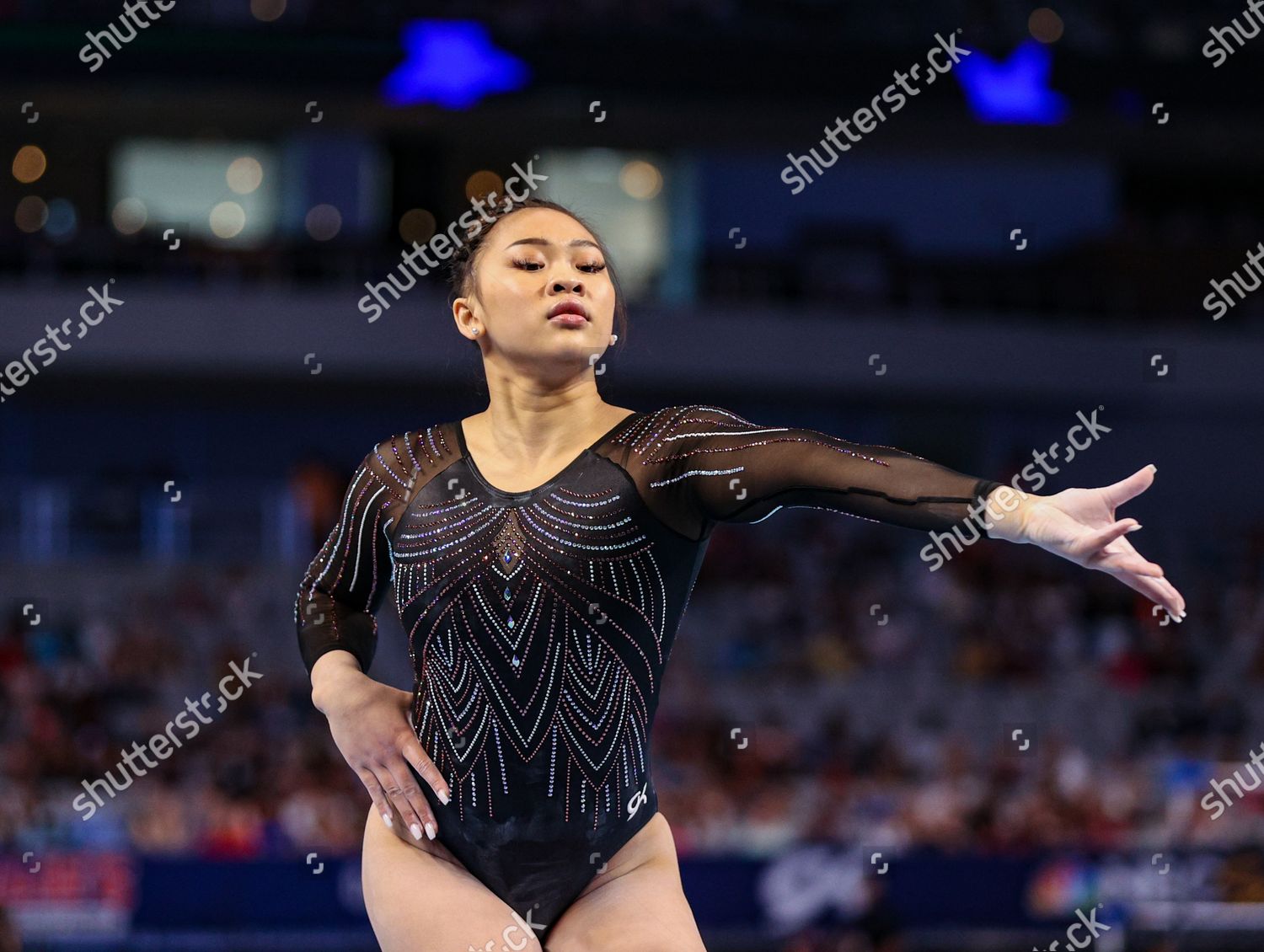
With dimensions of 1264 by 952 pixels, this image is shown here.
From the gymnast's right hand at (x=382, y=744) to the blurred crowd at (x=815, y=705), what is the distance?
269 inches

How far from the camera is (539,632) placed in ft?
10.8

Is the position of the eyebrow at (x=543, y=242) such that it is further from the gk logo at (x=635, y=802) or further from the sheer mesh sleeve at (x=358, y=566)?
A: the gk logo at (x=635, y=802)

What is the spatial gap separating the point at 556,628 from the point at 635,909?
58cm

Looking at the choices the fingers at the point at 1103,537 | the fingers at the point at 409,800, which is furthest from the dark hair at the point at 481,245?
the fingers at the point at 1103,537

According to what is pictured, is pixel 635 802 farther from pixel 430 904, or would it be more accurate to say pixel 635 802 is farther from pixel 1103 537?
pixel 1103 537

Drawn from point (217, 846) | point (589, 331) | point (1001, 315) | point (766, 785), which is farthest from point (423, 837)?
point (1001, 315)

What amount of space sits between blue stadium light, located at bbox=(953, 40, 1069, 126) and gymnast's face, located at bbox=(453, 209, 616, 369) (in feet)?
49.8

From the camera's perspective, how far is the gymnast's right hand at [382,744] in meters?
3.36

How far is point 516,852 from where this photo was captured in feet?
11.0

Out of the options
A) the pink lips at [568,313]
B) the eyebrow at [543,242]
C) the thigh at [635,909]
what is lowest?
the thigh at [635,909]

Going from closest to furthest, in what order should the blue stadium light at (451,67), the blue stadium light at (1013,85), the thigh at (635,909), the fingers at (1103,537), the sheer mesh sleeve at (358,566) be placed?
the fingers at (1103,537) → the thigh at (635,909) → the sheer mesh sleeve at (358,566) → the blue stadium light at (451,67) → the blue stadium light at (1013,85)

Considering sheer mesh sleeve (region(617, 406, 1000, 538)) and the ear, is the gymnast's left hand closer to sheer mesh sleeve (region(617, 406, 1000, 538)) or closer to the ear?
sheer mesh sleeve (region(617, 406, 1000, 538))

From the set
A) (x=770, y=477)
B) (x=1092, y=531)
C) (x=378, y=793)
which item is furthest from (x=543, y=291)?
(x=1092, y=531)

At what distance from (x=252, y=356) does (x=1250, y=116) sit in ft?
37.2
